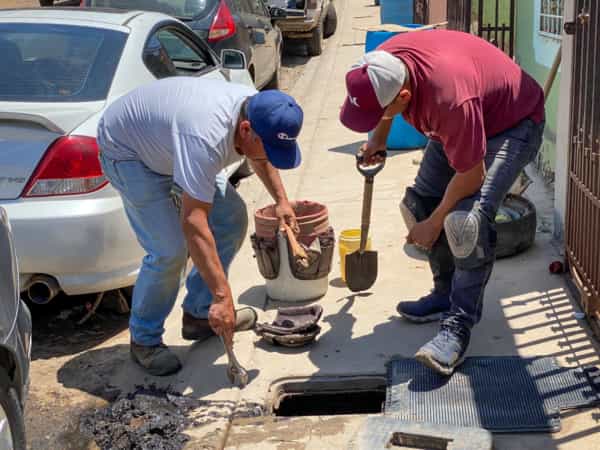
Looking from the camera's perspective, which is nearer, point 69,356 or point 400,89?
point 400,89

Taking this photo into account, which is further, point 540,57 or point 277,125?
point 540,57

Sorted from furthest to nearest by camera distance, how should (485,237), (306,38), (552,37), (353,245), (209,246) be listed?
(306,38) → (552,37) → (353,245) → (485,237) → (209,246)

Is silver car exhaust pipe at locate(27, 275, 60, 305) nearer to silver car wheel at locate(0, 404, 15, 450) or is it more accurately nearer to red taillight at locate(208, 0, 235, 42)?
silver car wheel at locate(0, 404, 15, 450)

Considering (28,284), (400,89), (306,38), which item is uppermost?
(400,89)

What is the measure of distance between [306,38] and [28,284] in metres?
12.1

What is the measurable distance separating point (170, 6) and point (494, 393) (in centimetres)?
637

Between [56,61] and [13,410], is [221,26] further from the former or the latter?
[13,410]

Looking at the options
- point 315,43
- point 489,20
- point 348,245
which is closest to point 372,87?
point 348,245

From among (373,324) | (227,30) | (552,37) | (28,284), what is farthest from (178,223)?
(227,30)

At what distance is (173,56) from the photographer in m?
6.55

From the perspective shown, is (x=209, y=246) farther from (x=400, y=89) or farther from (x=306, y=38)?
(x=306, y=38)

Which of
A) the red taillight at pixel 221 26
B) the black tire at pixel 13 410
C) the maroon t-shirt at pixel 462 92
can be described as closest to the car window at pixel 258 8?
the red taillight at pixel 221 26

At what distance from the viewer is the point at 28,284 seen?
14.9 feet

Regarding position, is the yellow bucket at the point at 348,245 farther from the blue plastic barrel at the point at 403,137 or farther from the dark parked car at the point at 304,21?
the dark parked car at the point at 304,21
